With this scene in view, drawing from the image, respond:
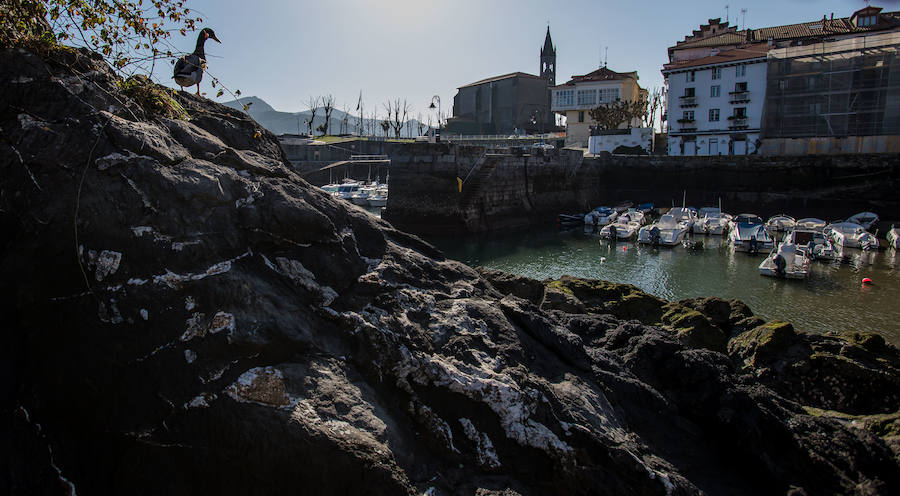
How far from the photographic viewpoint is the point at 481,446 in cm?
464

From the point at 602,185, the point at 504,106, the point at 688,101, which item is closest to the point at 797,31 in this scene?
the point at 688,101

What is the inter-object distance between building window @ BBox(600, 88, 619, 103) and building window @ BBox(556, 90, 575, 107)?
346 cm

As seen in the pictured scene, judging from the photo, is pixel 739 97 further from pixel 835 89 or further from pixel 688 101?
pixel 835 89

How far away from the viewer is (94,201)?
4.34m

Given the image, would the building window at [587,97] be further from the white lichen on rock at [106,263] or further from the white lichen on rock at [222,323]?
the white lichen on rock at [106,263]

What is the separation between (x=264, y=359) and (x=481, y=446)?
72.2 inches

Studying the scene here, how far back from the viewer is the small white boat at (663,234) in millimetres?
31344

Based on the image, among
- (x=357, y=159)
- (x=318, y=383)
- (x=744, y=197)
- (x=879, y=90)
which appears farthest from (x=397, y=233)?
(x=357, y=159)

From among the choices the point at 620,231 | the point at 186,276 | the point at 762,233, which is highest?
the point at 186,276

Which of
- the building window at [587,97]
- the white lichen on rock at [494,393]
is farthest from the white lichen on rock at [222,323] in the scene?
the building window at [587,97]

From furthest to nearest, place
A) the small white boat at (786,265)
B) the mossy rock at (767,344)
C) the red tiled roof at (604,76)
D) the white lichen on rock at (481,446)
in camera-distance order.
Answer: the red tiled roof at (604,76)
the small white boat at (786,265)
the mossy rock at (767,344)
the white lichen on rock at (481,446)

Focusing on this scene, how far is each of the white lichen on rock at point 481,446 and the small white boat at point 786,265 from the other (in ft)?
74.0

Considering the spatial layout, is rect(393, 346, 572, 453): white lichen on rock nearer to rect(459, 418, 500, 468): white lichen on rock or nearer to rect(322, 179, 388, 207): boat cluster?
rect(459, 418, 500, 468): white lichen on rock

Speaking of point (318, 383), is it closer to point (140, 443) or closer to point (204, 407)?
point (204, 407)
